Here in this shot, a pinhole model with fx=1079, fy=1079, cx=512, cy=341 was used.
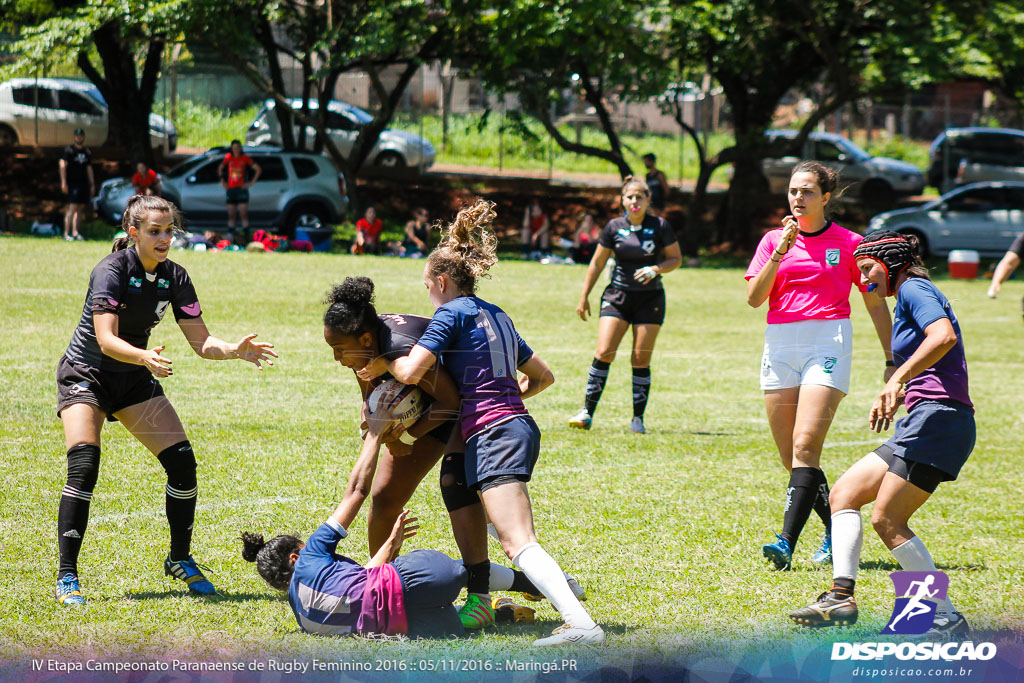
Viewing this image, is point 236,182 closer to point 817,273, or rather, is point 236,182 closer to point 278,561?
point 817,273

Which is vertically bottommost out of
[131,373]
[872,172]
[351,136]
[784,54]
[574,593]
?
[574,593]

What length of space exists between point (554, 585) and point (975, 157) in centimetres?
3099

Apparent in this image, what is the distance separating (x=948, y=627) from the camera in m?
4.38

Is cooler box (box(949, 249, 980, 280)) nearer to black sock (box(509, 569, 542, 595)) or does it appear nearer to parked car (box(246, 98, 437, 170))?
parked car (box(246, 98, 437, 170))

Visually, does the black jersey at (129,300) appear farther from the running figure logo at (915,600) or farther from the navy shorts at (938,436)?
the running figure logo at (915,600)

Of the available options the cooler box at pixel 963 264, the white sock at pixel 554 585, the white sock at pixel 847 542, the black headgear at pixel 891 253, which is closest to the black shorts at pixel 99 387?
the white sock at pixel 554 585

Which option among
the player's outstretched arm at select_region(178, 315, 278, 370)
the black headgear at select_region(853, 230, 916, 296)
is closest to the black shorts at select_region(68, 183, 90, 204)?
the player's outstretched arm at select_region(178, 315, 278, 370)

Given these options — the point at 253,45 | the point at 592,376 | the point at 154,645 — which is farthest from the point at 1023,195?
the point at 154,645

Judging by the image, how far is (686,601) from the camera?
495 cm

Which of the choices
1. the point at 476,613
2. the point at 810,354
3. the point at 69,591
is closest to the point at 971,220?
the point at 810,354

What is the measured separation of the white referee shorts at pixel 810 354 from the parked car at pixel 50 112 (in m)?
25.5

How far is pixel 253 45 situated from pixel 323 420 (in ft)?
61.0

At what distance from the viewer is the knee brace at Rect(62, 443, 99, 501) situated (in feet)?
15.4

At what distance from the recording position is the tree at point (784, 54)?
23.7m
